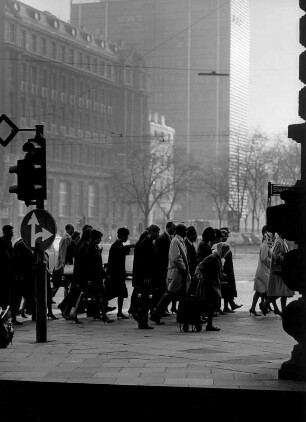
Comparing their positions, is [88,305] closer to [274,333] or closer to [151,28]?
[274,333]

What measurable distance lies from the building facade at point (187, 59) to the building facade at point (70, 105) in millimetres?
13740

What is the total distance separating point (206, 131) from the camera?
139m

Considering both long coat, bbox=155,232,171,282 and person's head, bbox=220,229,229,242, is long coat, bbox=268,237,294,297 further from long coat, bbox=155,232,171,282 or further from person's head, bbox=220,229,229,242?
long coat, bbox=155,232,171,282

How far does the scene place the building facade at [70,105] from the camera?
292 feet

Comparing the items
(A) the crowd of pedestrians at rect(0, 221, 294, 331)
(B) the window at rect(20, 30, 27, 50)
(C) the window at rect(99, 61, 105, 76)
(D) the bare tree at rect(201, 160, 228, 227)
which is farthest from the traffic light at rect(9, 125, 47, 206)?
(C) the window at rect(99, 61, 105, 76)

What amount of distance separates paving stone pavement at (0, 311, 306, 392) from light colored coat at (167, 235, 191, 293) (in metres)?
0.72

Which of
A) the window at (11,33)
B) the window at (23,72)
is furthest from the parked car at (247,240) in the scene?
the window at (11,33)

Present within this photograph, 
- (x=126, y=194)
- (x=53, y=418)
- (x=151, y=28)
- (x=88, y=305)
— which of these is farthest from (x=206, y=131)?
(x=53, y=418)

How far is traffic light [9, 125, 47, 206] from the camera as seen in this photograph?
1270cm

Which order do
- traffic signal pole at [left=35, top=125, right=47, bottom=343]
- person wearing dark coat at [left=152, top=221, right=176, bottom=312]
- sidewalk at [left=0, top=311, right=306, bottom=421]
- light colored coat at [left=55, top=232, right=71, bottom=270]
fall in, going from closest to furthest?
1. sidewalk at [left=0, top=311, right=306, bottom=421]
2. traffic signal pole at [left=35, top=125, right=47, bottom=343]
3. person wearing dark coat at [left=152, top=221, right=176, bottom=312]
4. light colored coat at [left=55, top=232, right=71, bottom=270]

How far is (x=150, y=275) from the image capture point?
16.0m

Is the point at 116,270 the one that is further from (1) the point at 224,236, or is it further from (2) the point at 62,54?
(2) the point at 62,54

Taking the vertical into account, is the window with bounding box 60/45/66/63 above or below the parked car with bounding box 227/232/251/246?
above

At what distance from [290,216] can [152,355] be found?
3.22 meters
